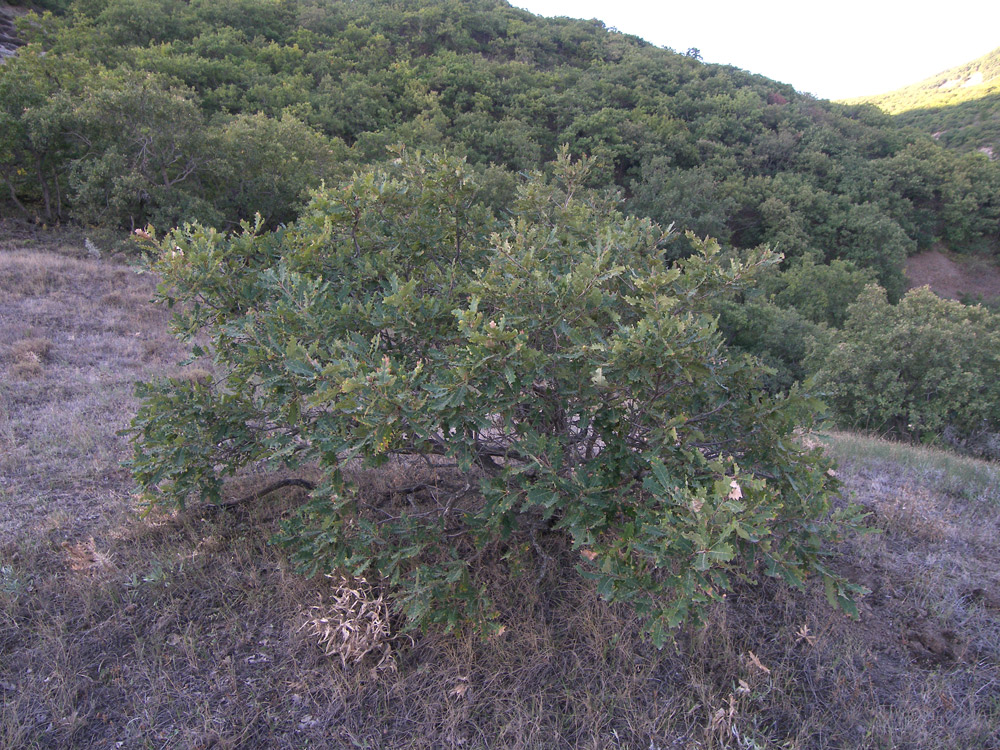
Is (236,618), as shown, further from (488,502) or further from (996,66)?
(996,66)

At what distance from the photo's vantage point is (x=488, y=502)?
7.76 feet

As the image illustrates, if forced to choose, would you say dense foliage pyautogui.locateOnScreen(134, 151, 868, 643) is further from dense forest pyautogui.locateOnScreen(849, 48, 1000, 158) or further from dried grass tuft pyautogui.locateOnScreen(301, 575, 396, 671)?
dense forest pyautogui.locateOnScreen(849, 48, 1000, 158)

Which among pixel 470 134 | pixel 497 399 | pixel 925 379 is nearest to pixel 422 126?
pixel 470 134

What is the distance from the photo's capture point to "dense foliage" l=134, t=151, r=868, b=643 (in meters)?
1.96

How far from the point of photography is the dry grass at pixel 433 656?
2.30 m

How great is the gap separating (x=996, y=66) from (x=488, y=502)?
77.0m

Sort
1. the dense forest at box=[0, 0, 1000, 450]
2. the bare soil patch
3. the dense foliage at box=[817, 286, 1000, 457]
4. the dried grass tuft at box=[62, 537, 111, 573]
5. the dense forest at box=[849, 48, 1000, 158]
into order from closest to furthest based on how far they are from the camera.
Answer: the dried grass tuft at box=[62, 537, 111, 573], the dense foliage at box=[817, 286, 1000, 457], the dense forest at box=[0, 0, 1000, 450], the bare soil patch, the dense forest at box=[849, 48, 1000, 158]

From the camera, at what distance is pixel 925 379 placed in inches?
395

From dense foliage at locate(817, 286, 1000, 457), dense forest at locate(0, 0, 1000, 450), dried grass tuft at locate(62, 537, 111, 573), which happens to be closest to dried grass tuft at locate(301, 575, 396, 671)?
dried grass tuft at locate(62, 537, 111, 573)

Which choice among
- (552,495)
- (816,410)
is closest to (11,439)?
(552,495)

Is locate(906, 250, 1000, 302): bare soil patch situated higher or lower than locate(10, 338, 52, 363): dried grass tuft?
lower

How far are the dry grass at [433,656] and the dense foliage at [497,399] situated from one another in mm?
292

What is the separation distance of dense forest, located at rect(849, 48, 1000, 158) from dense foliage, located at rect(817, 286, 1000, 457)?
37091mm

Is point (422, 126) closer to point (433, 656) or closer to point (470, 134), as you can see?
point (470, 134)
